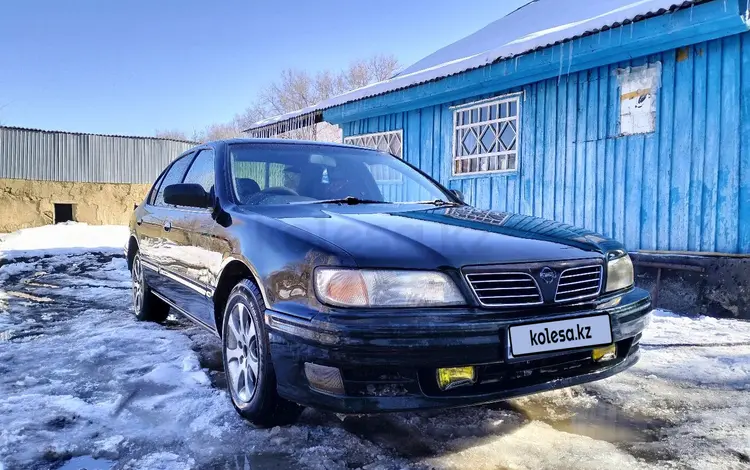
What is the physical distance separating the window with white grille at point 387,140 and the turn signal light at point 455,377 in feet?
22.9

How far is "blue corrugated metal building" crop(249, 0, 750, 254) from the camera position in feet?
16.6

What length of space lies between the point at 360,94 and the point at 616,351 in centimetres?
727

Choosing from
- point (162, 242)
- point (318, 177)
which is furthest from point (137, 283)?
point (318, 177)

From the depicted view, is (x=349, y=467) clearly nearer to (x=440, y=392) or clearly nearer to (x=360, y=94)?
(x=440, y=392)

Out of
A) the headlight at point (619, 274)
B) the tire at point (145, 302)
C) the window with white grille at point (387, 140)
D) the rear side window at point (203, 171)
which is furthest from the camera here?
the window with white grille at point (387, 140)

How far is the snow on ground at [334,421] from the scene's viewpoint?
2.15 metres

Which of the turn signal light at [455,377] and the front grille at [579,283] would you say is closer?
the turn signal light at [455,377]

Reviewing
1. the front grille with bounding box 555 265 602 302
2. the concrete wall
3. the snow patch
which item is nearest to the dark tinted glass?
the front grille with bounding box 555 265 602 302

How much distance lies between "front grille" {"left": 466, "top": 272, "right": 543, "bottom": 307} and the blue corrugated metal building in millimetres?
3819

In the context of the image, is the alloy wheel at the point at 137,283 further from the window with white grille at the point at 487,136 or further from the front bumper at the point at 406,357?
the window with white grille at the point at 487,136

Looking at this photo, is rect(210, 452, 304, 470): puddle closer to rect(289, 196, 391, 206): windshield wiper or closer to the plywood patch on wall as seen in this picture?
rect(289, 196, 391, 206): windshield wiper

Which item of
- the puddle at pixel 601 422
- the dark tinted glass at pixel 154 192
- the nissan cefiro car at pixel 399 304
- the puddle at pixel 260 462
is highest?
the dark tinted glass at pixel 154 192

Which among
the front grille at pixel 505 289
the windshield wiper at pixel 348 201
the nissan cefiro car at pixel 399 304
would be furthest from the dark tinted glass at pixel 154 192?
the front grille at pixel 505 289

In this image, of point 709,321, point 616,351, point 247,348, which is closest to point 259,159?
point 247,348
